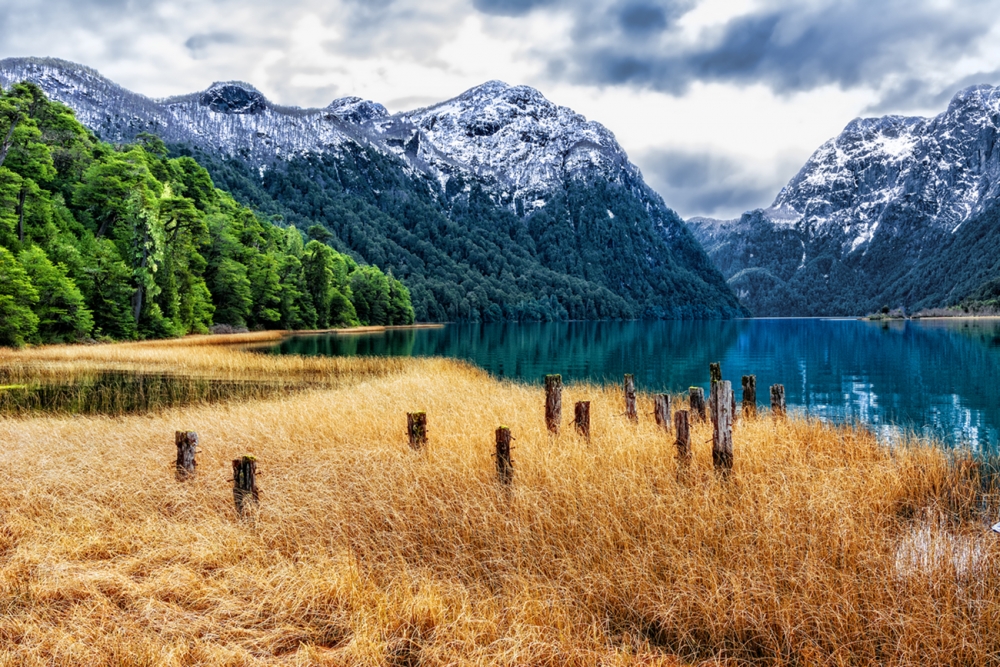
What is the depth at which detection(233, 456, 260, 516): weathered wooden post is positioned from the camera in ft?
30.6

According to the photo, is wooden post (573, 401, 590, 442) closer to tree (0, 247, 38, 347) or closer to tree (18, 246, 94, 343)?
tree (0, 247, 38, 347)

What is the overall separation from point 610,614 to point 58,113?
7048cm

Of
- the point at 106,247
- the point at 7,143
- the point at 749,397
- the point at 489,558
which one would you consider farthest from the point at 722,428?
the point at 106,247

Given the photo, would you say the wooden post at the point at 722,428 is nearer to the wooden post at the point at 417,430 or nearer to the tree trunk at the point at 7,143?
the wooden post at the point at 417,430

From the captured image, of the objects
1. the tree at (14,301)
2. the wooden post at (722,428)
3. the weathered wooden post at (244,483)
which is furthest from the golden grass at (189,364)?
the wooden post at (722,428)

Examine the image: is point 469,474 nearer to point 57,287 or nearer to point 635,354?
point 57,287

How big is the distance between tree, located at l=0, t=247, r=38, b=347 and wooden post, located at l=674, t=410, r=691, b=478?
1777 inches

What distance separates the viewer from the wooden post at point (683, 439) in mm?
10836

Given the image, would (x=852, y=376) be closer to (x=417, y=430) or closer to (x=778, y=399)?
(x=778, y=399)

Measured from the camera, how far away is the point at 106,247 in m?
54.7

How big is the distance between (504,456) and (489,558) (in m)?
1.99

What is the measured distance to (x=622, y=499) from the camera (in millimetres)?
8969

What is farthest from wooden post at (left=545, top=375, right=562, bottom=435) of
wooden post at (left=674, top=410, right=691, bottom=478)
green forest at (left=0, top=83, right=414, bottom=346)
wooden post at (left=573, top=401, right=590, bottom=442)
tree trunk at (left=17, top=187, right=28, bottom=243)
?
tree trunk at (left=17, top=187, right=28, bottom=243)

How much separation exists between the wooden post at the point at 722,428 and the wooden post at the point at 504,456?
3639mm
